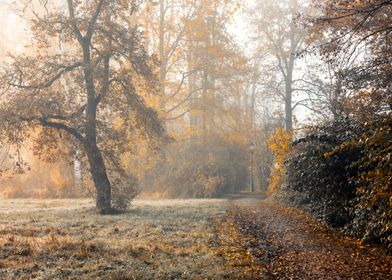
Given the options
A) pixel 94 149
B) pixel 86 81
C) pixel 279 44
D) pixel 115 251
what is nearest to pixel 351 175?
pixel 115 251

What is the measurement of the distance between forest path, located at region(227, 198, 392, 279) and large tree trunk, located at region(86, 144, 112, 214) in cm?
666

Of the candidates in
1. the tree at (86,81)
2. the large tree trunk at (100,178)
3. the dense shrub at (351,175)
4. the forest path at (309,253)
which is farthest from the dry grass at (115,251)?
the tree at (86,81)

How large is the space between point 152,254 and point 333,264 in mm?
3623

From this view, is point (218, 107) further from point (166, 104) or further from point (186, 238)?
point (186, 238)

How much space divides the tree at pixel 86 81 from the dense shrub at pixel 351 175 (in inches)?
299

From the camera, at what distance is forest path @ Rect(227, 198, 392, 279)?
703 centimetres

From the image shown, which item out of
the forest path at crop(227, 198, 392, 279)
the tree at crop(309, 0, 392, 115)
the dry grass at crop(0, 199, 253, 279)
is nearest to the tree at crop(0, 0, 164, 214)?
the dry grass at crop(0, 199, 253, 279)

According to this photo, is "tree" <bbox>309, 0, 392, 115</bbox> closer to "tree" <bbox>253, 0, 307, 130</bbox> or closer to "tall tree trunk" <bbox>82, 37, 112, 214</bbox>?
"tall tree trunk" <bbox>82, 37, 112, 214</bbox>

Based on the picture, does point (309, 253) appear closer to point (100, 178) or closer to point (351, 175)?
point (351, 175)

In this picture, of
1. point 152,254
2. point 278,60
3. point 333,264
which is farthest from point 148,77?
point 278,60

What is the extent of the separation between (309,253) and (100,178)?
1056 cm

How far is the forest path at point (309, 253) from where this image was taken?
703 centimetres

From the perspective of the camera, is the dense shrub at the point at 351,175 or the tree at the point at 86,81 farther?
the tree at the point at 86,81

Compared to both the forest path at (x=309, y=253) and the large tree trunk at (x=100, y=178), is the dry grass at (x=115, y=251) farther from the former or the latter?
the large tree trunk at (x=100, y=178)
